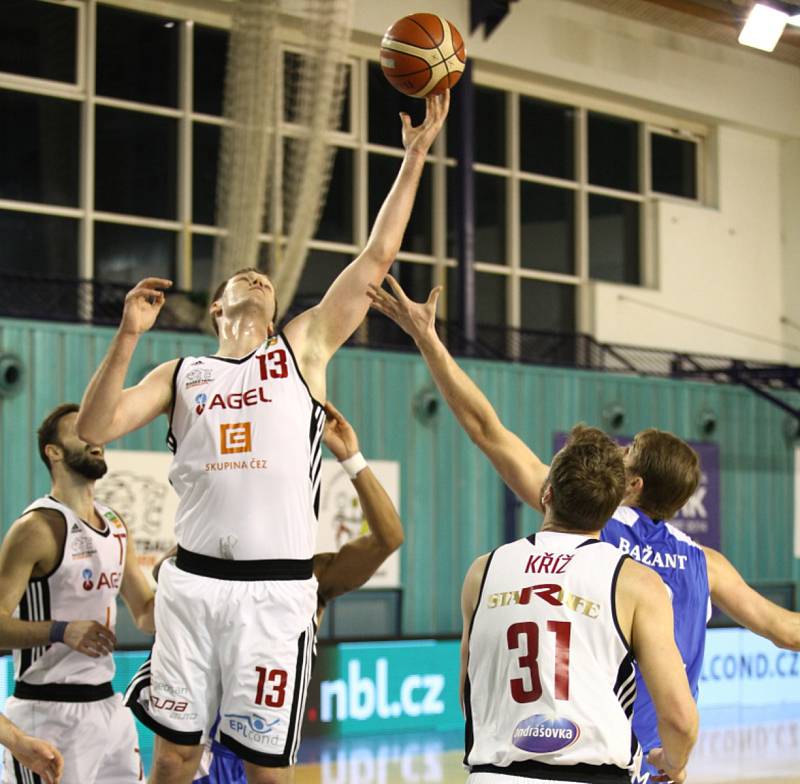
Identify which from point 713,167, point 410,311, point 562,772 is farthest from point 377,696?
point 713,167

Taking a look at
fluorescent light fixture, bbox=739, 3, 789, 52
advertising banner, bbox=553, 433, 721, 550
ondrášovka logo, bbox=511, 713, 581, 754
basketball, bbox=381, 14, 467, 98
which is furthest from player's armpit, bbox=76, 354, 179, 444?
advertising banner, bbox=553, 433, 721, 550

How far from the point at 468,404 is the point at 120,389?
3.54 feet

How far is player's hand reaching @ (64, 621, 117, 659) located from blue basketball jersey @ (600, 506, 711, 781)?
162 centimetres

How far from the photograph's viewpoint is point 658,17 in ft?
60.5

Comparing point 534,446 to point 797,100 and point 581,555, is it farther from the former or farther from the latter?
point 581,555

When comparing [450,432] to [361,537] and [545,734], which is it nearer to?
[361,537]

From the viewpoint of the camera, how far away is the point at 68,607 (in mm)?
4855

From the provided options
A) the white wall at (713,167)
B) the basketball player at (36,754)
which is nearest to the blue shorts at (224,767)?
the basketball player at (36,754)

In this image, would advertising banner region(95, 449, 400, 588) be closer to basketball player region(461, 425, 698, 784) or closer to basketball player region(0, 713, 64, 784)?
basketball player region(0, 713, 64, 784)

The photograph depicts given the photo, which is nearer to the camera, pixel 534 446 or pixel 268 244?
pixel 268 244

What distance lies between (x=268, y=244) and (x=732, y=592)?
37.0 ft

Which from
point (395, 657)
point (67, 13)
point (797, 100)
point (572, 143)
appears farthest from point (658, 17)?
point (395, 657)

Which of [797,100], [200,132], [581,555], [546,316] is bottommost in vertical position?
[581,555]

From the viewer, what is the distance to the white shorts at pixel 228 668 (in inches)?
148
